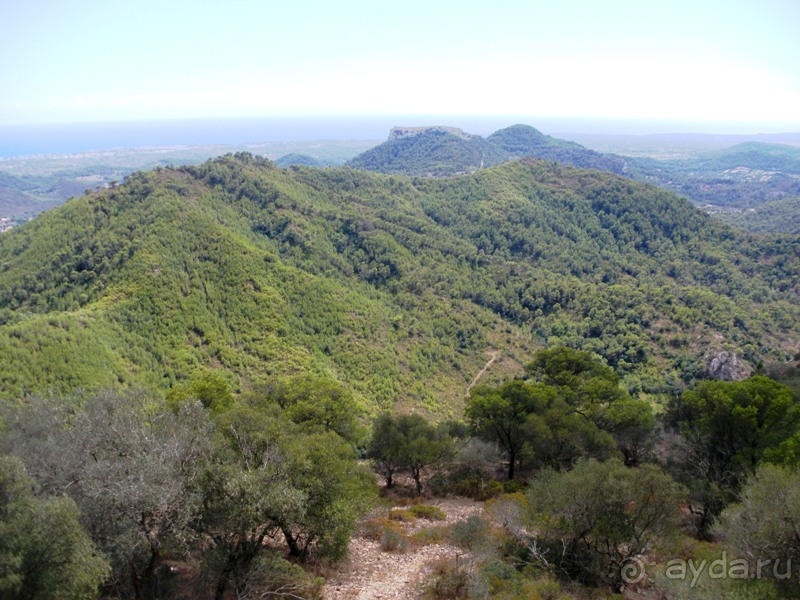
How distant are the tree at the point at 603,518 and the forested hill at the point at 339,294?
32.0 metres

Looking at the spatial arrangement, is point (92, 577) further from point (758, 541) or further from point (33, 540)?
point (758, 541)

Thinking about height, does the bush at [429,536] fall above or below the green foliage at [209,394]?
below

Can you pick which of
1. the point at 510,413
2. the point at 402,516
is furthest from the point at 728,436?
the point at 402,516

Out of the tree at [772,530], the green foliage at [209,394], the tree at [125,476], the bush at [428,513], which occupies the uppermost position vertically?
the tree at [125,476]

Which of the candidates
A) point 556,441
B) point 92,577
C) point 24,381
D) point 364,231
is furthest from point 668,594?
point 364,231

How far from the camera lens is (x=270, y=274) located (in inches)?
2346

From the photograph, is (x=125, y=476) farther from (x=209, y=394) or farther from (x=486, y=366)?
(x=486, y=366)

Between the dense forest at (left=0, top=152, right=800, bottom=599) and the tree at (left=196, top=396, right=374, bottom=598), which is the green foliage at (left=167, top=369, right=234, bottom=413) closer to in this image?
the dense forest at (left=0, top=152, right=800, bottom=599)

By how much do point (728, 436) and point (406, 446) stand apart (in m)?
15.4

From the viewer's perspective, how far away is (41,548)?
8695 millimetres

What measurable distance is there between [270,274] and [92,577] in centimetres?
5259

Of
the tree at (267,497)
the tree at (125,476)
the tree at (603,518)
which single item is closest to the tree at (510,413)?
the tree at (603,518)

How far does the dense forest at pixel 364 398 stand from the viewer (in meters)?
11.4

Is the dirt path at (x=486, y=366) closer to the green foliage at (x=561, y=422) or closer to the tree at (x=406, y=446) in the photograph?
the green foliage at (x=561, y=422)
